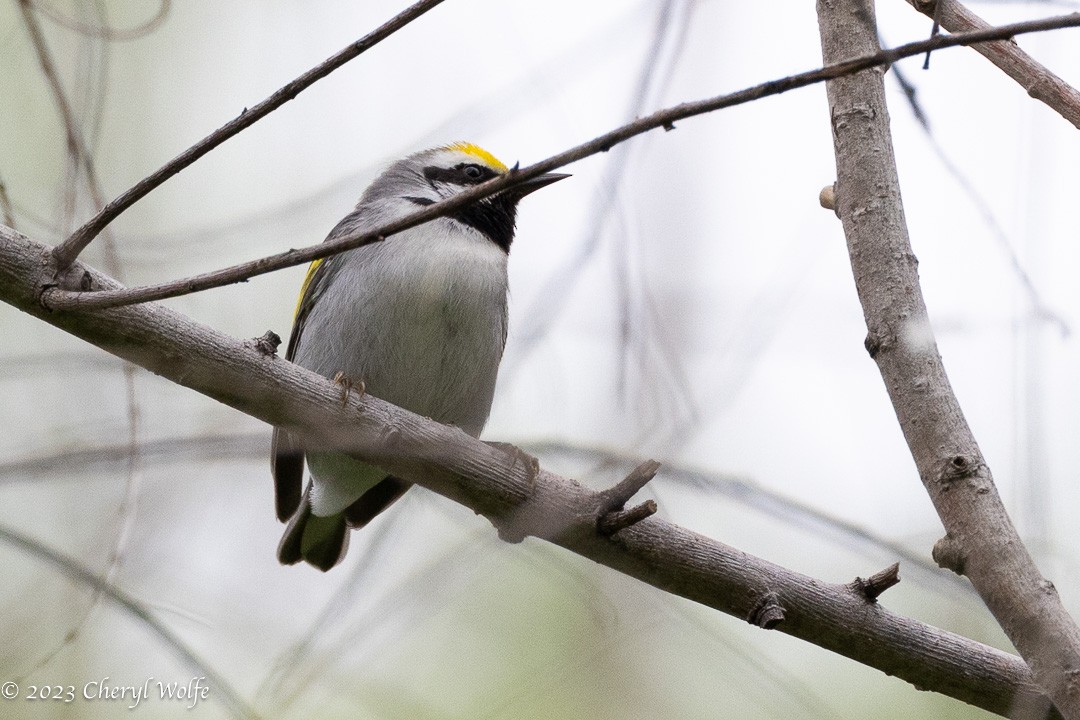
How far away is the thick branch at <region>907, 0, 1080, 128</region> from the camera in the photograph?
7.95ft

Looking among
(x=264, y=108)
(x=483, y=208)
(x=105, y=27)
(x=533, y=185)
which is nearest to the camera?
(x=264, y=108)

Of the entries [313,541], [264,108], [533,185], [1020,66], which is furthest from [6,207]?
[1020,66]

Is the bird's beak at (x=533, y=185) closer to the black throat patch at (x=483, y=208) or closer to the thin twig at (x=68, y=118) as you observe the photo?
the black throat patch at (x=483, y=208)

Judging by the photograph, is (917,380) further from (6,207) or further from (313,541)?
(313,541)

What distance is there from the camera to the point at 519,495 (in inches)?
116

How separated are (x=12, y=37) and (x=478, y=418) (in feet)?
8.41

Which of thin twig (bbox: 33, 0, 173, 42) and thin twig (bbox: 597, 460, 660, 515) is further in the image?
thin twig (bbox: 33, 0, 173, 42)

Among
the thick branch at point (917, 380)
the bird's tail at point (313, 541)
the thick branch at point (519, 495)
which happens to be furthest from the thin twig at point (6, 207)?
the thick branch at point (917, 380)

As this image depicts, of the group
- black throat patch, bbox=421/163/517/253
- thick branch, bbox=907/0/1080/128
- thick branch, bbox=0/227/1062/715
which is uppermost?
thick branch, bbox=907/0/1080/128

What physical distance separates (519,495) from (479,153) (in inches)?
112

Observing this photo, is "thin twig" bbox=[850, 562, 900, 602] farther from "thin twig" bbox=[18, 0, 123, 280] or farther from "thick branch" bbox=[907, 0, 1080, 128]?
"thin twig" bbox=[18, 0, 123, 280]

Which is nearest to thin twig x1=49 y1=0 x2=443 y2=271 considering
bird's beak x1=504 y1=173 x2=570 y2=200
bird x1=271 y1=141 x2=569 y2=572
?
bird x1=271 y1=141 x2=569 y2=572

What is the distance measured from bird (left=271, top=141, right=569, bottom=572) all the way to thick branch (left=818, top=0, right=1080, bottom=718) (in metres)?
1.59

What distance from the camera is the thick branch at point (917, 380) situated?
201 centimetres
